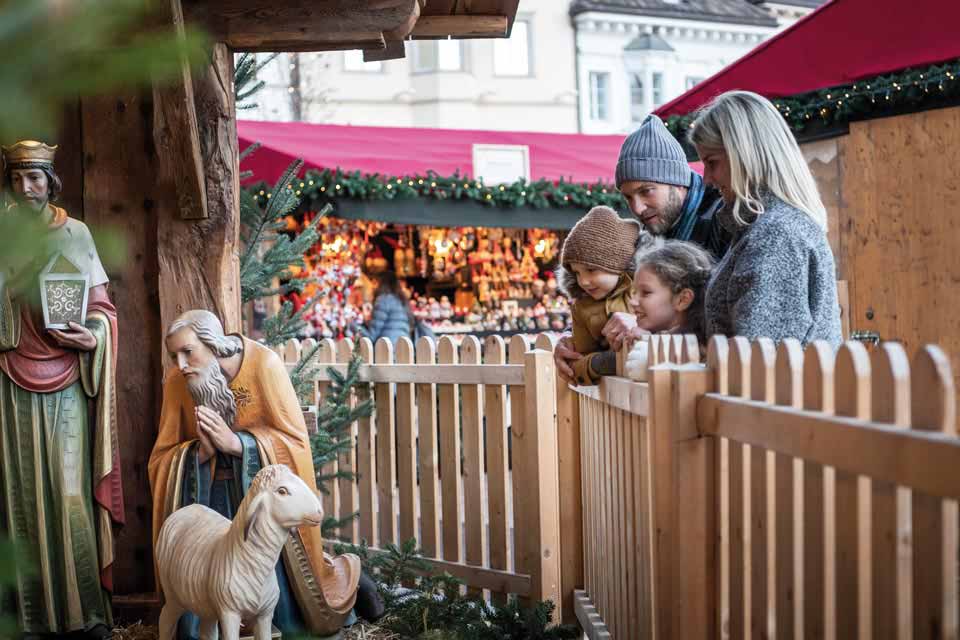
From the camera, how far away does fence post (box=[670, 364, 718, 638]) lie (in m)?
2.66

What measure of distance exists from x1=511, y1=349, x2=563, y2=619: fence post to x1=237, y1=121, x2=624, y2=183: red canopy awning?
5881 mm

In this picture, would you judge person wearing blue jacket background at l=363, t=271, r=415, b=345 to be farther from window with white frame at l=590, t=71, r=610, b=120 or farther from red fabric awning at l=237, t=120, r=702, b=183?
window with white frame at l=590, t=71, r=610, b=120

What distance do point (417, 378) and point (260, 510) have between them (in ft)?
9.25

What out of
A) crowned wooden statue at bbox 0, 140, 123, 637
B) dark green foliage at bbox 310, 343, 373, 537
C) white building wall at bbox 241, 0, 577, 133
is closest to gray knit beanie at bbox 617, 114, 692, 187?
crowned wooden statue at bbox 0, 140, 123, 637

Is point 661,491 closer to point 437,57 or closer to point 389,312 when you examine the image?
point 389,312

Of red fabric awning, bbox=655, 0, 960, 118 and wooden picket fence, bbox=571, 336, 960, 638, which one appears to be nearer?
wooden picket fence, bbox=571, 336, 960, 638

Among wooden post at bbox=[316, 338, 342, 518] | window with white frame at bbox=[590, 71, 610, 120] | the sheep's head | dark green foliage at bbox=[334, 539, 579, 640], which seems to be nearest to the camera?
the sheep's head

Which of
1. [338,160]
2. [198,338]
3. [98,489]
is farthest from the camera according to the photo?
[338,160]

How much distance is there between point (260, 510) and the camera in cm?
339

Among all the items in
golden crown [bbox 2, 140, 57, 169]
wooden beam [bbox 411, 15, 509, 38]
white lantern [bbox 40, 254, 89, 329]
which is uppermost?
wooden beam [bbox 411, 15, 509, 38]

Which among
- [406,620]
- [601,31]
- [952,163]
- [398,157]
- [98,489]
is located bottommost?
[406,620]

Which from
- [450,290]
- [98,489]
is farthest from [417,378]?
[450,290]

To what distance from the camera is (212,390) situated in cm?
382

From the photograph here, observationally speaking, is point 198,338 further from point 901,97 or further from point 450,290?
point 450,290
